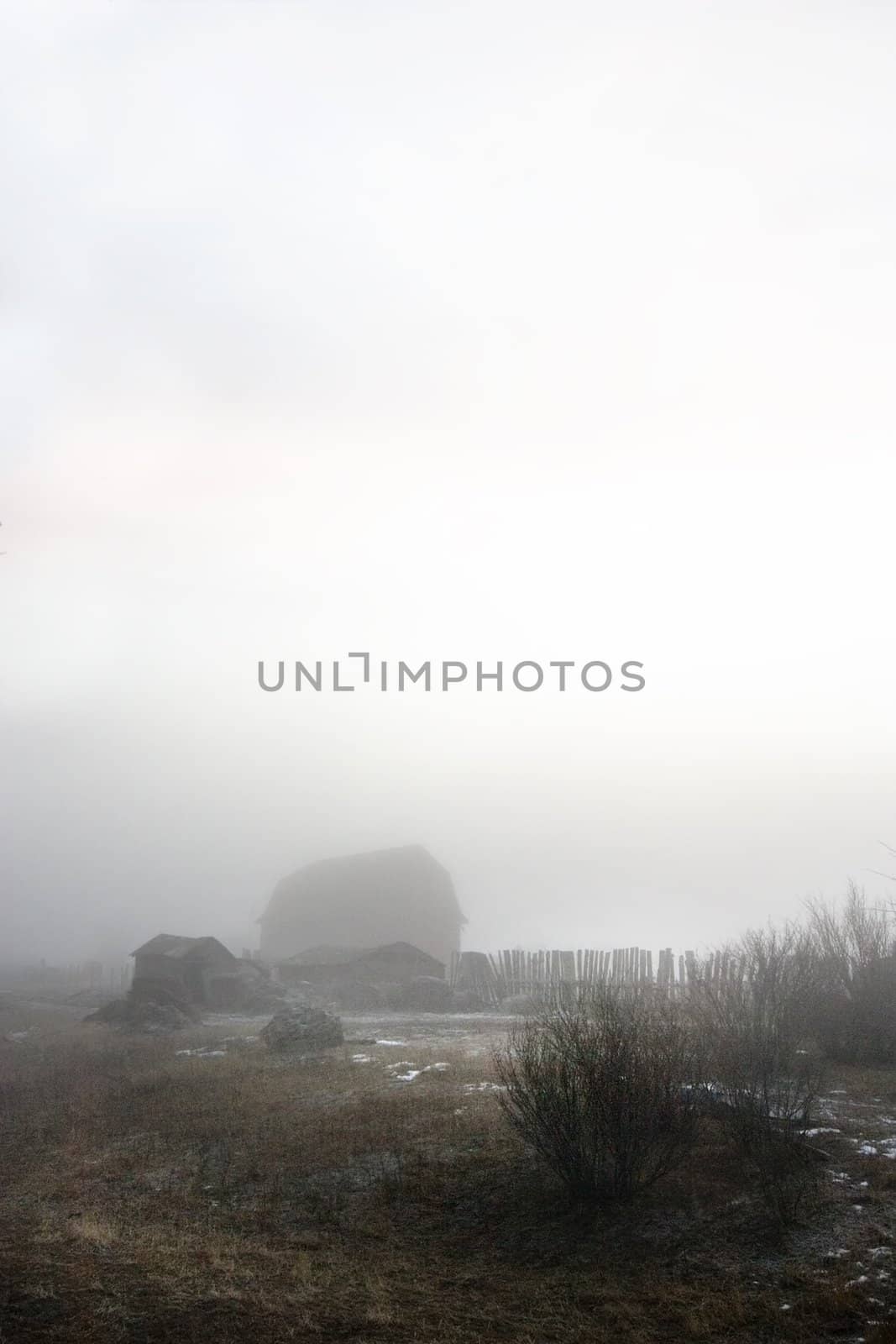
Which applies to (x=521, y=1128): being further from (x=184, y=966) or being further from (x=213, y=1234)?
(x=184, y=966)

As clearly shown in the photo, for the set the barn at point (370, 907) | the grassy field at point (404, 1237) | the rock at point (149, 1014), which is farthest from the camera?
the barn at point (370, 907)

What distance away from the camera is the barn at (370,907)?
45.3 meters

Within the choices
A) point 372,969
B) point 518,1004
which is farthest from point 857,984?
point 372,969

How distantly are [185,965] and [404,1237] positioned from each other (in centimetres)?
2505

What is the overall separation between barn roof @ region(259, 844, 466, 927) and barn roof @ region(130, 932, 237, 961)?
14.8 metres

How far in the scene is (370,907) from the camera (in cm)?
4638

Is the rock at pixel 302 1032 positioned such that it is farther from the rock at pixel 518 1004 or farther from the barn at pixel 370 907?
the barn at pixel 370 907

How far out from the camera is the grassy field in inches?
246

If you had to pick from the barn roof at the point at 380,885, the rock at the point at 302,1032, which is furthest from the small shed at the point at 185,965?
the barn roof at the point at 380,885

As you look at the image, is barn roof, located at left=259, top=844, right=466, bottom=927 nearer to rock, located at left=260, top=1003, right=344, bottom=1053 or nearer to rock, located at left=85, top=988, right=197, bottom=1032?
rock, located at left=85, top=988, right=197, bottom=1032

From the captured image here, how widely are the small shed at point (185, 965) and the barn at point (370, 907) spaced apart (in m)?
13.1

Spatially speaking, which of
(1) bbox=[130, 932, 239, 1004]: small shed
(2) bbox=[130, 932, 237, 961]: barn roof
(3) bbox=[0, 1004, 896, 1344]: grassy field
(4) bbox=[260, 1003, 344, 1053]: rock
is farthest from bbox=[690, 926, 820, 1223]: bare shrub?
(2) bbox=[130, 932, 237, 961]: barn roof

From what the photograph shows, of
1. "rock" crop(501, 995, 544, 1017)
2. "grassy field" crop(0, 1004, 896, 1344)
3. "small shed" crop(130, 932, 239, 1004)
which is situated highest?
"grassy field" crop(0, 1004, 896, 1344)

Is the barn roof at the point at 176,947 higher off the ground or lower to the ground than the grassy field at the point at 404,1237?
lower
